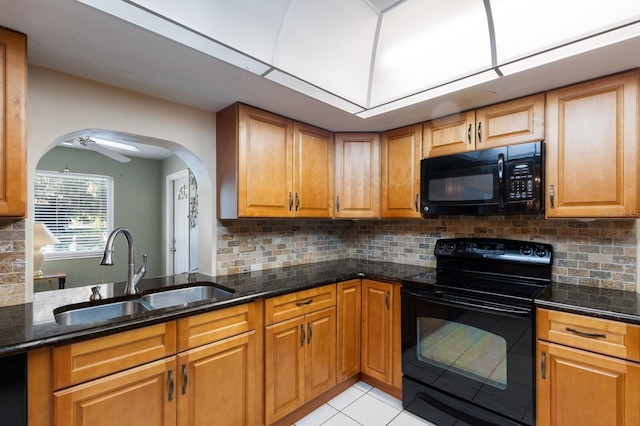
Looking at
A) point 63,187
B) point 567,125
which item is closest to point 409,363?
point 567,125

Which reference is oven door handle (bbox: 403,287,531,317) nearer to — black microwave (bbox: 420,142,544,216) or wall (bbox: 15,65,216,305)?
black microwave (bbox: 420,142,544,216)

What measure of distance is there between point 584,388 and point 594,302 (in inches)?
17.0

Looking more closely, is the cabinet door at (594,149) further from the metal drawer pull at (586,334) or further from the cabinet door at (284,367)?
the cabinet door at (284,367)

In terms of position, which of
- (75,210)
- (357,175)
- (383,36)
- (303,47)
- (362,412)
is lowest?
(362,412)

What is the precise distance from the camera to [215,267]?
2.20 meters

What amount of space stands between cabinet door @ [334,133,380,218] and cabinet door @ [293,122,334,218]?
8cm

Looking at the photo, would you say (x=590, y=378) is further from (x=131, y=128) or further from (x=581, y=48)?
(x=131, y=128)

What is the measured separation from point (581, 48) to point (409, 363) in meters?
2.06

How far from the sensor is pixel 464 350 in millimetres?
1844

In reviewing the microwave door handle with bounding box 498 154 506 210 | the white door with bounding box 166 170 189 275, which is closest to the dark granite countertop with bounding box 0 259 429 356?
the microwave door handle with bounding box 498 154 506 210

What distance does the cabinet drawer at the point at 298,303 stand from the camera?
6.07 ft

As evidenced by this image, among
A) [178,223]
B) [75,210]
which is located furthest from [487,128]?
[75,210]

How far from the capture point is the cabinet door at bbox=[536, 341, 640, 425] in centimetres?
136

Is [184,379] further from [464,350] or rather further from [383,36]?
[383,36]
